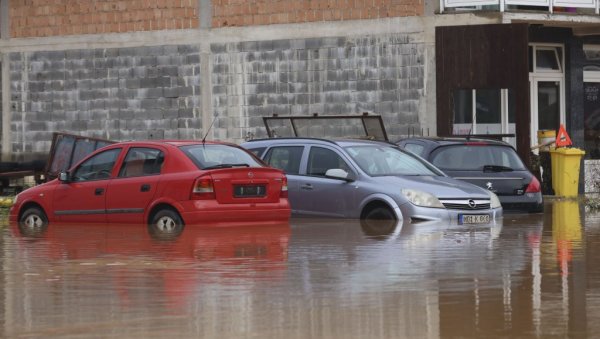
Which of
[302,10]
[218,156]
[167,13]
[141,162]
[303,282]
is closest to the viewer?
[303,282]

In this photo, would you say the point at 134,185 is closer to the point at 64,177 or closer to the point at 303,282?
the point at 64,177

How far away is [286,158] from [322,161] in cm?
81

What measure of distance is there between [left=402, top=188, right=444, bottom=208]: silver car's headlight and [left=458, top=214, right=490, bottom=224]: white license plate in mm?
330

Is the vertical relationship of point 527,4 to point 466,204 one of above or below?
above

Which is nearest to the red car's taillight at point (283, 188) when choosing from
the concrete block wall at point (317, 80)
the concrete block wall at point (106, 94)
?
the concrete block wall at point (317, 80)

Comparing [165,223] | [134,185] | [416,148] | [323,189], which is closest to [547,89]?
[416,148]

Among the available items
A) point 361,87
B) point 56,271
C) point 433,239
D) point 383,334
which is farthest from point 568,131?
point 383,334

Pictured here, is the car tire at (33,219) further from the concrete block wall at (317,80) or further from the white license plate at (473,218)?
the concrete block wall at (317,80)

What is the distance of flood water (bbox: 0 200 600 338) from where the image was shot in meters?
9.14

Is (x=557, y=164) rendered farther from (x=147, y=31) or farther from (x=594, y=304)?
(x=594, y=304)

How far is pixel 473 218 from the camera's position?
59.5ft

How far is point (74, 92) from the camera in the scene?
3397 centimetres

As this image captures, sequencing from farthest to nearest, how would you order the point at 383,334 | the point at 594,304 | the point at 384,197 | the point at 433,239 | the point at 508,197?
the point at 508,197, the point at 384,197, the point at 433,239, the point at 594,304, the point at 383,334

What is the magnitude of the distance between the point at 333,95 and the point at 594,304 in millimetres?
21102
